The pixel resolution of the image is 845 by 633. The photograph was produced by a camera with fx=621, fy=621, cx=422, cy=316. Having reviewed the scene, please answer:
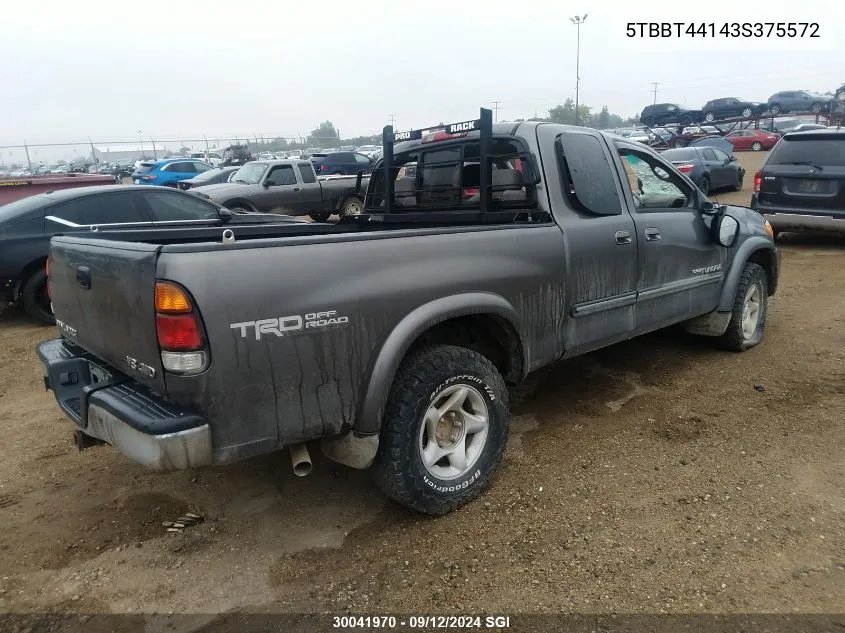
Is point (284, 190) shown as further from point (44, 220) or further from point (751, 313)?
point (751, 313)

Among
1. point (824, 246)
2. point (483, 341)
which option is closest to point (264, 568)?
point (483, 341)

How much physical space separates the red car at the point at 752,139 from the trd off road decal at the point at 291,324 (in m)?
31.2

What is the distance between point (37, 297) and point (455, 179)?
16.6ft

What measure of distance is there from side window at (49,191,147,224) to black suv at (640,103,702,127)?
99.6 ft

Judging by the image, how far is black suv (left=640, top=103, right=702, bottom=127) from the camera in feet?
106

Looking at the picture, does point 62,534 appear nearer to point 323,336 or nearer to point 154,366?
point 154,366

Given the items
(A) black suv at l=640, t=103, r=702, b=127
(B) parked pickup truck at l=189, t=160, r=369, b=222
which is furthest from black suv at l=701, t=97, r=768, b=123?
(B) parked pickup truck at l=189, t=160, r=369, b=222

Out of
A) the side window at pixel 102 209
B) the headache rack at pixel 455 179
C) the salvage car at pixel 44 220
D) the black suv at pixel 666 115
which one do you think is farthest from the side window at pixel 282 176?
the black suv at pixel 666 115

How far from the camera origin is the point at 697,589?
2506 mm

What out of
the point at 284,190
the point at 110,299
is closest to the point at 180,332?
the point at 110,299

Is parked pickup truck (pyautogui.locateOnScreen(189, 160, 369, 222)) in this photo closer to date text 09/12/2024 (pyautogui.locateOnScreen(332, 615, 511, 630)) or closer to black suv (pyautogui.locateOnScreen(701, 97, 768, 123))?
date text 09/12/2024 (pyautogui.locateOnScreen(332, 615, 511, 630))

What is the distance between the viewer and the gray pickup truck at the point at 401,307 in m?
2.29

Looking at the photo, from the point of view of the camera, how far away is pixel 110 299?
257 centimetres

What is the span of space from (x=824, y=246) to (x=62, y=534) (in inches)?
438
